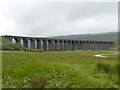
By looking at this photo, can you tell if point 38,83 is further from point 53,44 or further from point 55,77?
point 53,44

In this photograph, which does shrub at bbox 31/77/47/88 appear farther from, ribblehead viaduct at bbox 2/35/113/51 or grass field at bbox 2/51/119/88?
ribblehead viaduct at bbox 2/35/113/51

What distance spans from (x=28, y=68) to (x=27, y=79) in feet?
10.1

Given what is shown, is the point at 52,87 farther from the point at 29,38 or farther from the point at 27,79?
the point at 29,38

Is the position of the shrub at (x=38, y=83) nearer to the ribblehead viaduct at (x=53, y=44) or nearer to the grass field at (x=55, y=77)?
the grass field at (x=55, y=77)

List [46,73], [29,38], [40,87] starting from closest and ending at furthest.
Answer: [40,87]
[46,73]
[29,38]

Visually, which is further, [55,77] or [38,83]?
[55,77]

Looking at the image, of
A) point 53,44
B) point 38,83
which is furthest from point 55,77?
point 53,44

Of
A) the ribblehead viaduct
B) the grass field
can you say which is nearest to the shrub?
the grass field

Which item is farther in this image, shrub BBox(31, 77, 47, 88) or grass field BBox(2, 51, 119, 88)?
grass field BBox(2, 51, 119, 88)

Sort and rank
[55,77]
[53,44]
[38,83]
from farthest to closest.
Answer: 1. [53,44]
2. [55,77]
3. [38,83]

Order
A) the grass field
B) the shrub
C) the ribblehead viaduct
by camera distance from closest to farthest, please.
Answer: the shrub < the grass field < the ribblehead viaduct

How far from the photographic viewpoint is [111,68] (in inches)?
724

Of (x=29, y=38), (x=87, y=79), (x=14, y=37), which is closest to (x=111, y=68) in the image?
(x=87, y=79)

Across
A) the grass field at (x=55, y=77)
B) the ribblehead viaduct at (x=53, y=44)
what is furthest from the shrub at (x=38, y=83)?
the ribblehead viaduct at (x=53, y=44)
